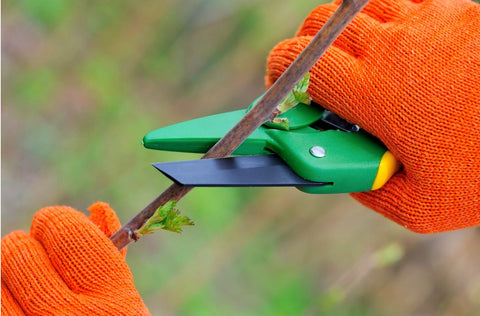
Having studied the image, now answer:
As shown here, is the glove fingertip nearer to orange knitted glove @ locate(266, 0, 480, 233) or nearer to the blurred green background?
orange knitted glove @ locate(266, 0, 480, 233)

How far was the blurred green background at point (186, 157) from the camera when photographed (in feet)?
5.59

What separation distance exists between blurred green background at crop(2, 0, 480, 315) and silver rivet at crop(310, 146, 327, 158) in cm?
111

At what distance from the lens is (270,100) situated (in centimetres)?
51

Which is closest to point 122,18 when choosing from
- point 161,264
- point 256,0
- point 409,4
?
point 256,0

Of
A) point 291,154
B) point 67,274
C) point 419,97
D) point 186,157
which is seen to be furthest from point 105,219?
point 186,157

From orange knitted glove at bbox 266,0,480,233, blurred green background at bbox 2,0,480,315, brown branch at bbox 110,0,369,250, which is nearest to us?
brown branch at bbox 110,0,369,250

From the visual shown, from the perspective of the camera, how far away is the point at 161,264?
5.90 feet

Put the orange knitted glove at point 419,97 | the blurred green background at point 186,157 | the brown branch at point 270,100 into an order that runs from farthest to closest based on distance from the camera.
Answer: the blurred green background at point 186,157
the orange knitted glove at point 419,97
the brown branch at point 270,100

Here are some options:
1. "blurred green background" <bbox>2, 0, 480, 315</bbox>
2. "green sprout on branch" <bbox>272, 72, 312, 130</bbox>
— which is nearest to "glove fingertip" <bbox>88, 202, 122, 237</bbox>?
"green sprout on branch" <bbox>272, 72, 312, 130</bbox>

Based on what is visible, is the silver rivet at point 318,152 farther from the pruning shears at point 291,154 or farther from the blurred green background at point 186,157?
the blurred green background at point 186,157

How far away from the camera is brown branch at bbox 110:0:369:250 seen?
1.57 ft

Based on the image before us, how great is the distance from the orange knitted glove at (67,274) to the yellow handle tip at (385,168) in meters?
0.25

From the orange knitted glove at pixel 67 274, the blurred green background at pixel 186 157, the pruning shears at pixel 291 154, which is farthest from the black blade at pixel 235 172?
the blurred green background at pixel 186 157

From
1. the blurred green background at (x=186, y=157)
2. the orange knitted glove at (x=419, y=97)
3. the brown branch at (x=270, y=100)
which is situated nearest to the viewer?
the brown branch at (x=270, y=100)
